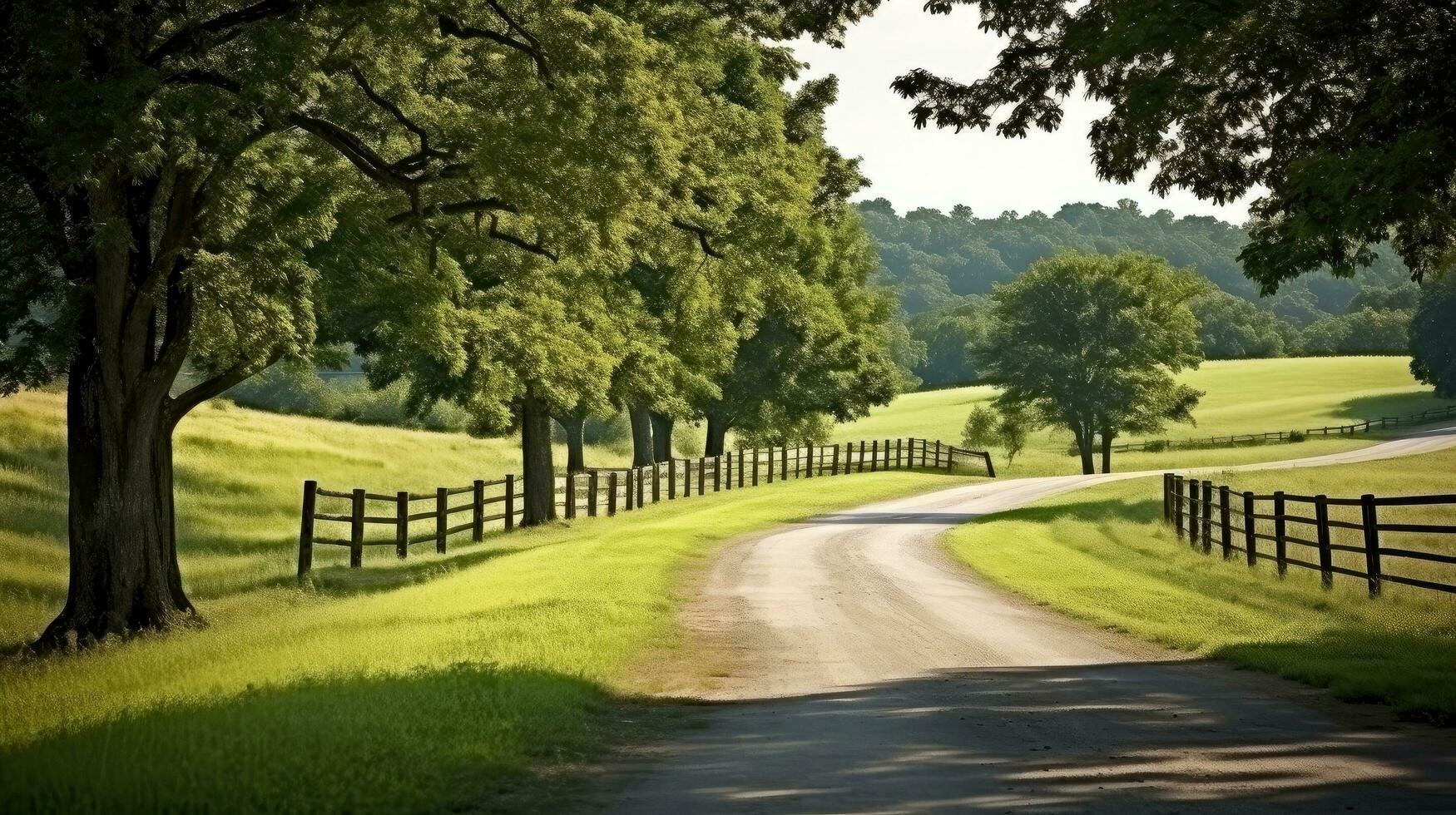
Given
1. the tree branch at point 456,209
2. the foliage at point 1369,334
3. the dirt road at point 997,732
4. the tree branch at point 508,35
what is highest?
the foliage at point 1369,334

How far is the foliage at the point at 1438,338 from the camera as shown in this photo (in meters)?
100

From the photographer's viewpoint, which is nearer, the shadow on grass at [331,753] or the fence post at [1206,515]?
the shadow on grass at [331,753]

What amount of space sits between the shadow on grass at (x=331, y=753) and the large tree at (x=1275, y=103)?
8.16 meters

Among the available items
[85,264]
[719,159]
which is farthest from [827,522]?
[85,264]

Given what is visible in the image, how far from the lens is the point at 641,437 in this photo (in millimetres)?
47094

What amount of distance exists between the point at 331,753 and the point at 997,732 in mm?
4502

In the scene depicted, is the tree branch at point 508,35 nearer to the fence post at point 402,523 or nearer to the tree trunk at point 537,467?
the fence post at point 402,523

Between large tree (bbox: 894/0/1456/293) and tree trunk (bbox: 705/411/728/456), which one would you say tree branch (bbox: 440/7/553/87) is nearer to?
large tree (bbox: 894/0/1456/293)

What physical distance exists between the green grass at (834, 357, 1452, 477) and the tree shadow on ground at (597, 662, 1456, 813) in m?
60.1

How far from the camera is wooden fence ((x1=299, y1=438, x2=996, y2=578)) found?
26.4 meters

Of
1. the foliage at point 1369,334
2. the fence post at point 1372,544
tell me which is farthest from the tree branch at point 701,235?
the foliage at point 1369,334

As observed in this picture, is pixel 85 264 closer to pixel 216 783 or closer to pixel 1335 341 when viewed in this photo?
pixel 216 783

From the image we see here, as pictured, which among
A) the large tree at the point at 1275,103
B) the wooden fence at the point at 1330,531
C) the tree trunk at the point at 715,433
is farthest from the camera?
the tree trunk at the point at 715,433

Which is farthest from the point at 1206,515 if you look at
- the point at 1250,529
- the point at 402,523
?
the point at 402,523
